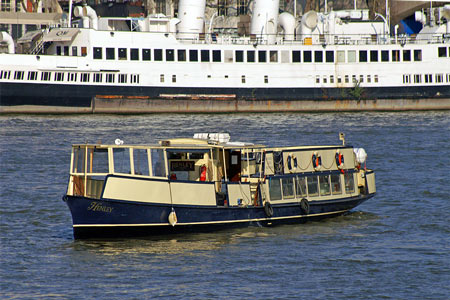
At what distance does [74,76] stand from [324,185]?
45.2m

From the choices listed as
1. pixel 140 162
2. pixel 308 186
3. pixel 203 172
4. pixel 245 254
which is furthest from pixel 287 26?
pixel 245 254

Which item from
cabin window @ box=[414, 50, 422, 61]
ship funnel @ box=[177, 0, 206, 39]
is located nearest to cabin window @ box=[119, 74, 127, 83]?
ship funnel @ box=[177, 0, 206, 39]

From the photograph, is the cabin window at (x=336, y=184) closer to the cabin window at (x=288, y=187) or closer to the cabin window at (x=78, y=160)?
the cabin window at (x=288, y=187)

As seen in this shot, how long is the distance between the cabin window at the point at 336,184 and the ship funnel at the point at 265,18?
162 feet

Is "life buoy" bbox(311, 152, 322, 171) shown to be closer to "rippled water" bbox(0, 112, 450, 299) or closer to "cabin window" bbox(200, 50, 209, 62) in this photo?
"rippled water" bbox(0, 112, 450, 299)

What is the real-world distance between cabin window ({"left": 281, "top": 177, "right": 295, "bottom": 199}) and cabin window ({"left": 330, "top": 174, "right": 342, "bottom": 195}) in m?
2.03

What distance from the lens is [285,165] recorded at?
30.3m

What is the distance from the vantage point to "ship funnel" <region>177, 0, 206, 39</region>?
78.8m

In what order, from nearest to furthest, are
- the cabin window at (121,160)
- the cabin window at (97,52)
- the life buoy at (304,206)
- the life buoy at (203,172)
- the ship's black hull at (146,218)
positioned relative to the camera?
1. the ship's black hull at (146,218)
2. the cabin window at (121,160)
3. the life buoy at (203,172)
4. the life buoy at (304,206)
5. the cabin window at (97,52)

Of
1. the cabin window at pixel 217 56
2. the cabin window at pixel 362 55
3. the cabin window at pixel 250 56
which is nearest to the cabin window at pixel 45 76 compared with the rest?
the cabin window at pixel 217 56

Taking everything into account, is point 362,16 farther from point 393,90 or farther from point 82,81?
point 82,81

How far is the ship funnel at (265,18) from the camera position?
80.1 meters

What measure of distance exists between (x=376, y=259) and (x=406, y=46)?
57.5 m

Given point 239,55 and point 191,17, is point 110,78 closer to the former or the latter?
point 191,17
